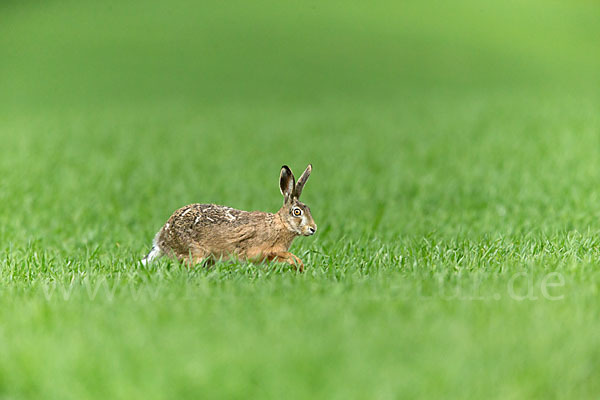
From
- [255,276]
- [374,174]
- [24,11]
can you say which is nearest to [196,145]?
[374,174]

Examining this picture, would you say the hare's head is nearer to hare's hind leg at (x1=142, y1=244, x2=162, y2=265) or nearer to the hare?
the hare

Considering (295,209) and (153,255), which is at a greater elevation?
(295,209)

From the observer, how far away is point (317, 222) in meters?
8.51

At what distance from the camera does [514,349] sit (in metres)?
3.98

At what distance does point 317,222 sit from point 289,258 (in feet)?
9.14

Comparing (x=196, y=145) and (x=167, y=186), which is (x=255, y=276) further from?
(x=196, y=145)

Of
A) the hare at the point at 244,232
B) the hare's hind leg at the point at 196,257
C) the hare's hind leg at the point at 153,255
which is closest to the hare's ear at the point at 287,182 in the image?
the hare at the point at 244,232

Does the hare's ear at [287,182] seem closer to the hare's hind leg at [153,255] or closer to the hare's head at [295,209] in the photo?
the hare's head at [295,209]

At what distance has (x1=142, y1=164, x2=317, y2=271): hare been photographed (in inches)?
227

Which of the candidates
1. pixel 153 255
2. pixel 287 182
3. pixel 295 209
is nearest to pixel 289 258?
pixel 295 209

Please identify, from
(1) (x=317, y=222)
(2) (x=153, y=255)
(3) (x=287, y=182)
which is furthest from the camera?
(1) (x=317, y=222)

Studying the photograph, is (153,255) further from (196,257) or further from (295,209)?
(295,209)

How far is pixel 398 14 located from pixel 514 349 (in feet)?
98.6

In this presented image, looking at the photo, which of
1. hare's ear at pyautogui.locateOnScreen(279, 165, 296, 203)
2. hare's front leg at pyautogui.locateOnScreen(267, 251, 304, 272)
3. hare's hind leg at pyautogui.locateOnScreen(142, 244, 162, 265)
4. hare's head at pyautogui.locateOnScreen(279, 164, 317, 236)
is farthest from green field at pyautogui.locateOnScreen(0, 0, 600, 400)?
hare's ear at pyautogui.locateOnScreen(279, 165, 296, 203)
